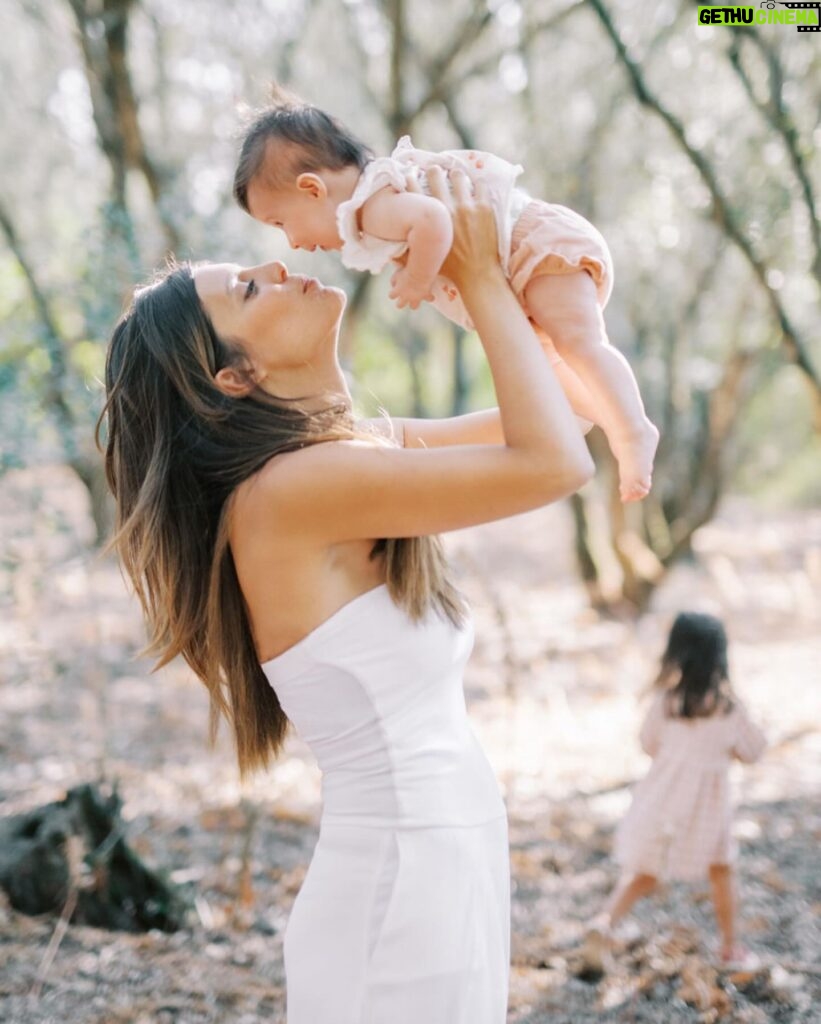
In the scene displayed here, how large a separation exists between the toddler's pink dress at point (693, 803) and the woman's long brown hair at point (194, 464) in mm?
2693

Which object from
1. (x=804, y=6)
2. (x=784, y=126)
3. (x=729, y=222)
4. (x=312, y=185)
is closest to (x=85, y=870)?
(x=312, y=185)

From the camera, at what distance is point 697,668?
4.20 meters

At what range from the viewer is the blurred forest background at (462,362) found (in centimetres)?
468

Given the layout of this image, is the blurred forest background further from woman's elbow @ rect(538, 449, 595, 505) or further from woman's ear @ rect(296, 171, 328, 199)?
woman's elbow @ rect(538, 449, 595, 505)

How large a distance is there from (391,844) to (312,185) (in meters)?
1.23

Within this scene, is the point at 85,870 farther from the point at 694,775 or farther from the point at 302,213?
the point at 302,213

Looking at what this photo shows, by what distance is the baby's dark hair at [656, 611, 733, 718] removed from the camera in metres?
4.19

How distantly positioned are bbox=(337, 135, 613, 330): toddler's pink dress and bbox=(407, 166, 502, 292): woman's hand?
38 mm

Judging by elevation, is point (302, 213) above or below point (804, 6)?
below

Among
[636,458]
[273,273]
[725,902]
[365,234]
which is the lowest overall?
[725,902]

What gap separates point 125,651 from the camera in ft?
34.3

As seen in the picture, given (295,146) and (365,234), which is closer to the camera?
(365,234)

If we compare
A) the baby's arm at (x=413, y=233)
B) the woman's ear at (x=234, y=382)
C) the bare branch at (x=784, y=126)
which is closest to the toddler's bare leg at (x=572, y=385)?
the baby's arm at (x=413, y=233)

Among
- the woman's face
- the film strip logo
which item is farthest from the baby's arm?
the film strip logo
